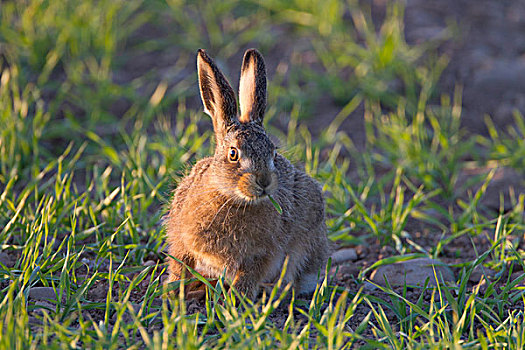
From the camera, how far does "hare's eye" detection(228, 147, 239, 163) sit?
3.61 meters

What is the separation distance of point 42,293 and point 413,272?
219cm

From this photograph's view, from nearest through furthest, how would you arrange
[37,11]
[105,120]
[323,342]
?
[323,342] < [105,120] < [37,11]

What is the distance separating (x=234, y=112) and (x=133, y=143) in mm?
1719

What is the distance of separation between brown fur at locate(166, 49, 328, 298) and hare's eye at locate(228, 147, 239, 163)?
0.06 feet

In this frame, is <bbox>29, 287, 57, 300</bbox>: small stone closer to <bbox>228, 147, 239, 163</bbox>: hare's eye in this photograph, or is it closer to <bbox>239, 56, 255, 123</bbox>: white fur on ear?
<bbox>228, 147, 239, 163</bbox>: hare's eye

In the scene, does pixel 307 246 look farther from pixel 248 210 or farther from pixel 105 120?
pixel 105 120

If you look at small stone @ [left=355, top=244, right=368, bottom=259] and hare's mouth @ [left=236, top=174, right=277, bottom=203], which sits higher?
hare's mouth @ [left=236, top=174, right=277, bottom=203]

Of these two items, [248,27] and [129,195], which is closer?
[129,195]

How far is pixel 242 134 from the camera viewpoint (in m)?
3.64

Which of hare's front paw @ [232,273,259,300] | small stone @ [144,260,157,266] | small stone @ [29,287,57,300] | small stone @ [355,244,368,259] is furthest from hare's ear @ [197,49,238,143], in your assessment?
small stone @ [355,244,368,259]

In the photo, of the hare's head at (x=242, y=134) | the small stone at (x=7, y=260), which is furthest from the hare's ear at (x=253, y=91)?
the small stone at (x=7, y=260)

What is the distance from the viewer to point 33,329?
3.18 metres

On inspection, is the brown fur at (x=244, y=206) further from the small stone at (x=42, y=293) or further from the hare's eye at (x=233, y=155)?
the small stone at (x=42, y=293)

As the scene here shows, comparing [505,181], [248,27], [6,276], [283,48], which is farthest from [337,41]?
[6,276]
